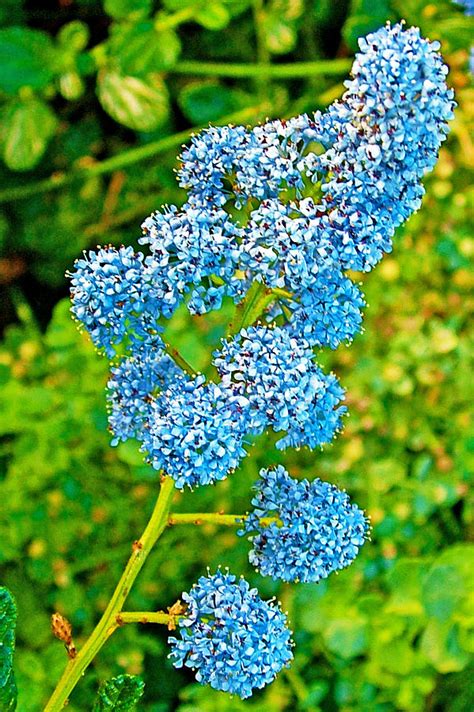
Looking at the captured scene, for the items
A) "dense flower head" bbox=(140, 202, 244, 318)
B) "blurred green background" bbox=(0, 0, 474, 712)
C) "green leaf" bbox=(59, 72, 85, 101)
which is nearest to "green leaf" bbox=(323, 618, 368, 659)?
"blurred green background" bbox=(0, 0, 474, 712)

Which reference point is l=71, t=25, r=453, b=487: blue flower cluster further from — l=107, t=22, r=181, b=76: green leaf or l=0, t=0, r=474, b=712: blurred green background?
l=107, t=22, r=181, b=76: green leaf

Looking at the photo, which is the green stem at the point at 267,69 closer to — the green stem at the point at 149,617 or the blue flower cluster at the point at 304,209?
the blue flower cluster at the point at 304,209

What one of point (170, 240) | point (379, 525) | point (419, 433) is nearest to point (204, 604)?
point (170, 240)

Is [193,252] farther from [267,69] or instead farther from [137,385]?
[267,69]

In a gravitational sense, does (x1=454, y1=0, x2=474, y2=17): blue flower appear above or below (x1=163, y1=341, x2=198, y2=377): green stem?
above

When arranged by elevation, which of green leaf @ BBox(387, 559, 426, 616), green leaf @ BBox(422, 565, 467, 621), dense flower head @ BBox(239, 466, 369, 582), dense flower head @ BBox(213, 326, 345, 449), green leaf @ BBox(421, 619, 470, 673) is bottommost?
dense flower head @ BBox(239, 466, 369, 582)

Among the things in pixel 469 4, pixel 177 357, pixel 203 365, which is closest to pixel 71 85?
pixel 203 365
